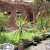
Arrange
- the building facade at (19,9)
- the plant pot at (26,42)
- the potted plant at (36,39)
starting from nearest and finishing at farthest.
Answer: the plant pot at (26,42) → the potted plant at (36,39) → the building facade at (19,9)

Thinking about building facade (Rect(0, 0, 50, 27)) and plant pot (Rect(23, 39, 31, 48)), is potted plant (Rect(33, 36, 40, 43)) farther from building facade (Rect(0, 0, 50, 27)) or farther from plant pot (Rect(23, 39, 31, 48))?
building facade (Rect(0, 0, 50, 27))

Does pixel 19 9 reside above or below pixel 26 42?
above

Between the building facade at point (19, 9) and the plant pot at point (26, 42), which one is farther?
the building facade at point (19, 9)

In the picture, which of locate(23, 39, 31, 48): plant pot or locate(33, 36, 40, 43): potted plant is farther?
locate(33, 36, 40, 43): potted plant

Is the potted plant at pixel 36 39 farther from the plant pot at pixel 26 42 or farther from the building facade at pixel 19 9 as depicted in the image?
the building facade at pixel 19 9

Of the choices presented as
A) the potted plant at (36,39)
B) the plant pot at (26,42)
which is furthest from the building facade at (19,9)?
the plant pot at (26,42)

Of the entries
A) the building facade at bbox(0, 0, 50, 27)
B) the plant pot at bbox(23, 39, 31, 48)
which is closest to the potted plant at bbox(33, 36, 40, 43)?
the plant pot at bbox(23, 39, 31, 48)

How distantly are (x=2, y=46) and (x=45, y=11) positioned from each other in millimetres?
9082

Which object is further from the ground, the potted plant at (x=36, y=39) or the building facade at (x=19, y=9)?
the building facade at (x=19, y=9)

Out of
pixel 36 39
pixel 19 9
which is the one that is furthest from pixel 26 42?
pixel 19 9

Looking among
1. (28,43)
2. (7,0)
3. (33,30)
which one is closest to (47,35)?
(33,30)

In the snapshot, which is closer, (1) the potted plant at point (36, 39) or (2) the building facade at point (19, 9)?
(1) the potted plant at point (36, 39)

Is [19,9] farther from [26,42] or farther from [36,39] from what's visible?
[26,42]

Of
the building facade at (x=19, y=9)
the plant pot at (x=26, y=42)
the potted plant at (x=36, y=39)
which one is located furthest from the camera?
the building facade at (x=19, y=9)
